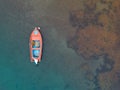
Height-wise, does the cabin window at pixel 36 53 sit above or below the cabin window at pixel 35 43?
below

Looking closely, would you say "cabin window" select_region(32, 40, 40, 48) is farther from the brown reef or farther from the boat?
the brown reef

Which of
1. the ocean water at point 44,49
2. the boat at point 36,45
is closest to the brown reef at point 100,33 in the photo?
the ocean water at point 44,49

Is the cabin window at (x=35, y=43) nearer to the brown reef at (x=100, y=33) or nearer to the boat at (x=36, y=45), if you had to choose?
the boat at (x=36, y=45)

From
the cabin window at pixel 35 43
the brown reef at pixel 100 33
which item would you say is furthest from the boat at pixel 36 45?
the brown reef at pixel 100 33

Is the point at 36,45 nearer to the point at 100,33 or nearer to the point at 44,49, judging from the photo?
the point at 44,49

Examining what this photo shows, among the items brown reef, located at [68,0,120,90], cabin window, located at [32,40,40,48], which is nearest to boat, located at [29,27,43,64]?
cabin window, located at [32,40,40,48]

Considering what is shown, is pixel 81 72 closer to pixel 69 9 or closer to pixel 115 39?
pixel 115 39
